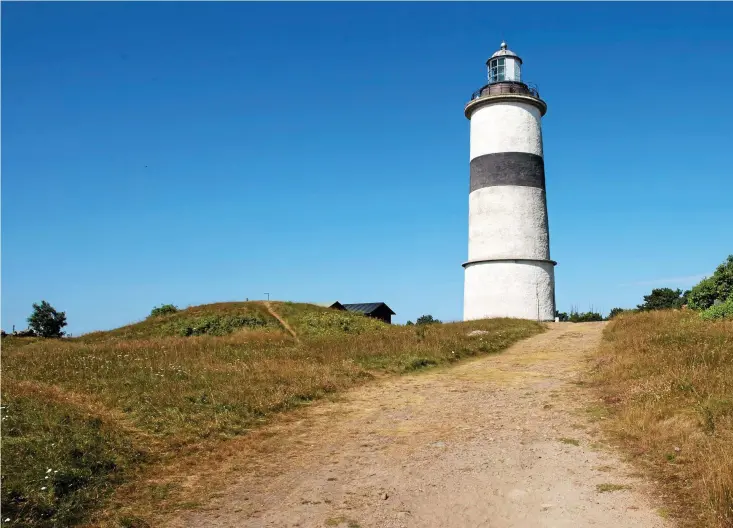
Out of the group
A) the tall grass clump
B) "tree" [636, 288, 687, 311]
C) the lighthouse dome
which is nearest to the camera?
the tall grass clump

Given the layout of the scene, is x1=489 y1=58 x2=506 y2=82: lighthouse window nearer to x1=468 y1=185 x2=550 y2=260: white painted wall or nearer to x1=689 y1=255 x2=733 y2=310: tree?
x1=468 y1=185 x2=550 y2=260: white painted wall

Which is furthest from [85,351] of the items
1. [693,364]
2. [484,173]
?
[484,173]

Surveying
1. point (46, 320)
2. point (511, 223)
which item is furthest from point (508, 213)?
point (46, 320)

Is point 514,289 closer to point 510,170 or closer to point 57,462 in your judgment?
point 510,170

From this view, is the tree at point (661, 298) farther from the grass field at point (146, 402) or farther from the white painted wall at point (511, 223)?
the grass field at point (146, 402)

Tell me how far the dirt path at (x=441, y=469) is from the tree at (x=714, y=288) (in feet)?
42.1

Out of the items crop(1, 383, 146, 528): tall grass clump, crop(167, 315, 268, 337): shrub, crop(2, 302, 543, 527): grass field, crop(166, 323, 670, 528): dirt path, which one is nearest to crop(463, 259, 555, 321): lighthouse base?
crop(2, 302, 543, 527): grass field

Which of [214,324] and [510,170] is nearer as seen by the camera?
[510,170]

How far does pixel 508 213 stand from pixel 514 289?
3837 mm

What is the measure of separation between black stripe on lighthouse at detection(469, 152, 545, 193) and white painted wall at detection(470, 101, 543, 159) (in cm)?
33

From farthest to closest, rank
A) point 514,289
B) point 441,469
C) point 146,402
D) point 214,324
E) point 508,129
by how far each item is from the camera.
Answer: point 214,324 < point 508,129 < point 514,289 < point 146,402 < point 441,469

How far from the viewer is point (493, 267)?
28.5 m

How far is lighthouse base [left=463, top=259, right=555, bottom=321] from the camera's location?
28047 mm

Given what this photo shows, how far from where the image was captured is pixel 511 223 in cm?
2825
